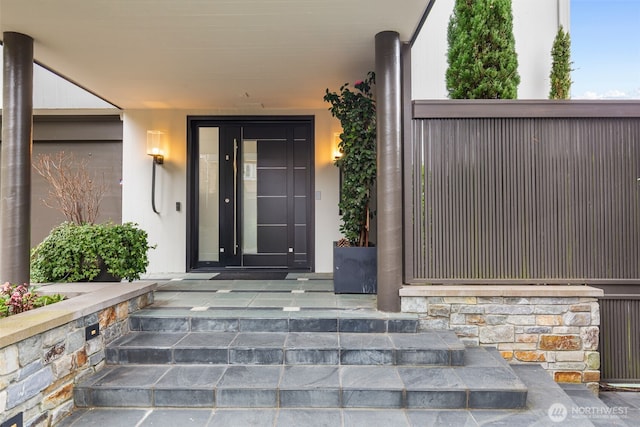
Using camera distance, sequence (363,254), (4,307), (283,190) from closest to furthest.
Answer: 1. (4,307)
2. (363,254)
3. (283,190)

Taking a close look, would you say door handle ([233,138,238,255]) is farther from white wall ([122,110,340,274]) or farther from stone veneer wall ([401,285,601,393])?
stone veneer wall ([401,285,601,393])

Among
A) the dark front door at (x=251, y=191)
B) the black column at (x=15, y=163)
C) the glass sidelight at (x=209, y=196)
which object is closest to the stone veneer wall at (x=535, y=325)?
the dark front door at (x=251, y=191)

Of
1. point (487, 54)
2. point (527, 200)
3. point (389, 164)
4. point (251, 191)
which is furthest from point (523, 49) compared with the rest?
point (251, 191)

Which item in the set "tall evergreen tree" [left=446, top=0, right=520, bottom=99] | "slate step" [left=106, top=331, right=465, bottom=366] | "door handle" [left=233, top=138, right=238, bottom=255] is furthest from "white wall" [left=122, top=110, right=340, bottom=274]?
"slate step" [left=106, top=331, right=465, bottom=366]

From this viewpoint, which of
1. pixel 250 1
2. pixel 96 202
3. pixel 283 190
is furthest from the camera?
pixel 283 190

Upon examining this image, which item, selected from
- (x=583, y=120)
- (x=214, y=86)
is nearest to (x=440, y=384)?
(x=583, y=120)

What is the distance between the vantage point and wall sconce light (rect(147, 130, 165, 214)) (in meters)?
5.00

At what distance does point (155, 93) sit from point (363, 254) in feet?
11.3

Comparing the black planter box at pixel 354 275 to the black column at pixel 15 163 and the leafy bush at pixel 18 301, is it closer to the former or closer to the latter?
the leafy bush at pixel 18 301

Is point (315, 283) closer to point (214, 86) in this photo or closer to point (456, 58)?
point (214, 86)

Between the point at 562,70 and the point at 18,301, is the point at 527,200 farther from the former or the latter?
the point at 18,301

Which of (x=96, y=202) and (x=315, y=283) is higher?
(x=96, y=202)

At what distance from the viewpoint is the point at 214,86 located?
436 centimetres

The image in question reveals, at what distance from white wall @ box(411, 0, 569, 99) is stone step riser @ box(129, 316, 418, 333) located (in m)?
3.52
